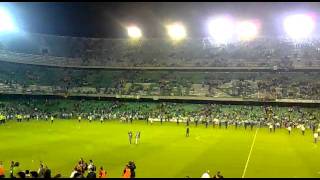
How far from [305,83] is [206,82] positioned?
1602cm

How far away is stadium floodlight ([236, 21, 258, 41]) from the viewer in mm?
79181

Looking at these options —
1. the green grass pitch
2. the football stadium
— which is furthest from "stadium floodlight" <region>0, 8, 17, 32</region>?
the green grass pitch

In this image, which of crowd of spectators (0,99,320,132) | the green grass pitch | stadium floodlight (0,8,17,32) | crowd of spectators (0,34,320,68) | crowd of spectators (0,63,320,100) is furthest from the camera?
stadium floodlight (0,8,17,32)

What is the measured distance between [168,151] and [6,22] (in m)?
59.4

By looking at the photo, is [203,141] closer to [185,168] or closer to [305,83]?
[185,168]

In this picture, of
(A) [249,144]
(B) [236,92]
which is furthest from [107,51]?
(A) [249,144]

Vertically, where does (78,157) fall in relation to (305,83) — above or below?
below

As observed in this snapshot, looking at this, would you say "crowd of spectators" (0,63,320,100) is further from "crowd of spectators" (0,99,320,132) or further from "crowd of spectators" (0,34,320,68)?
"crowd of spectators" (0,99,320,132)

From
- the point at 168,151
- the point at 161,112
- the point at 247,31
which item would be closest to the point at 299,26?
the point at 247,31

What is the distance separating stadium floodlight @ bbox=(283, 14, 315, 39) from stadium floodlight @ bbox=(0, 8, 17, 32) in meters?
48.4

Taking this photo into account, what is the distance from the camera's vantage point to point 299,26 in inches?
3061

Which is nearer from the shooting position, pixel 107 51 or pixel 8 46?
pixel 8 46

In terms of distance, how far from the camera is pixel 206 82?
77.8 meters

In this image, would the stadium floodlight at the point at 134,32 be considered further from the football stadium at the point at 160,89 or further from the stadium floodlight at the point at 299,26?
the stadium floodlight at the point at 299,26
